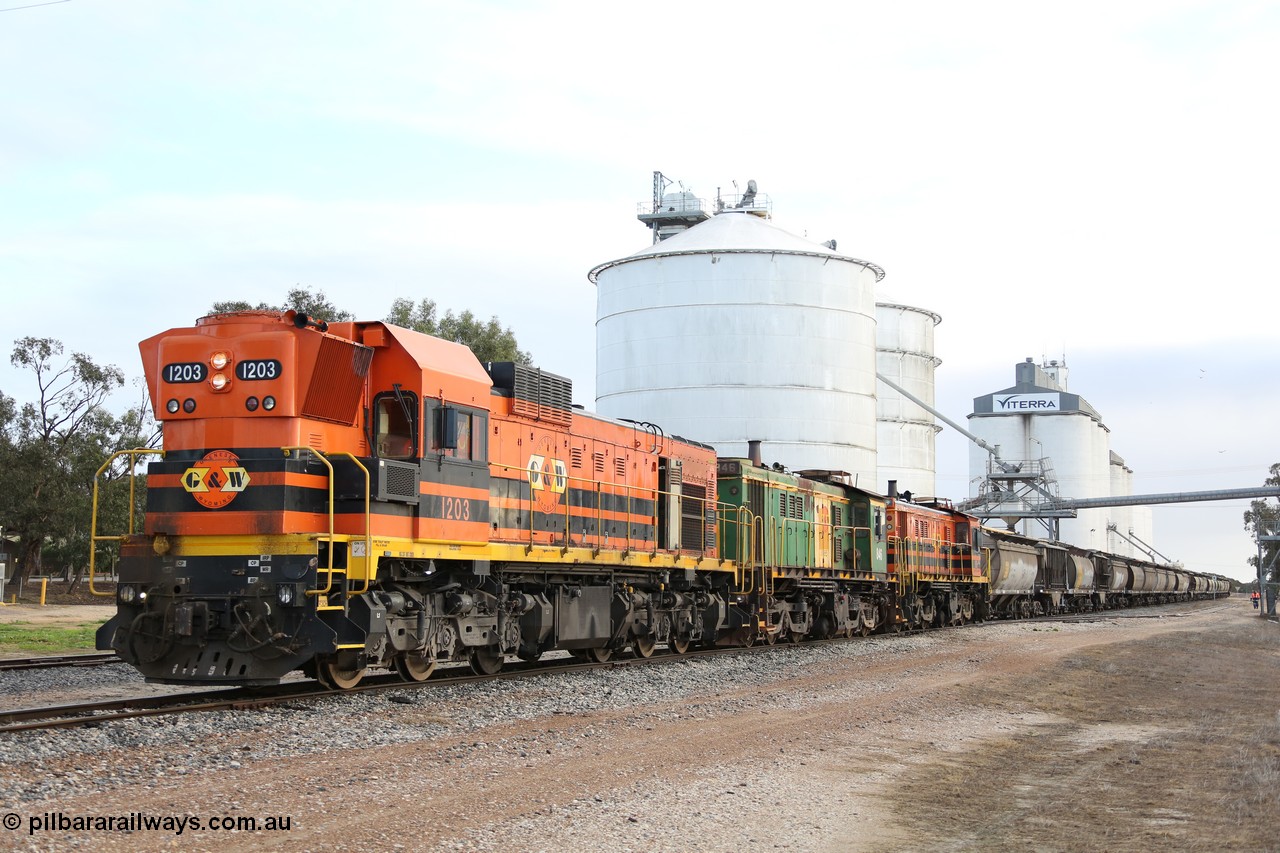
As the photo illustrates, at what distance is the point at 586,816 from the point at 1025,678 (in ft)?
40.8

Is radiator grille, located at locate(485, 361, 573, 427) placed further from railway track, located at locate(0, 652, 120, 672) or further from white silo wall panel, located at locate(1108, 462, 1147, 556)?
white silo wall panel, located at locate(1108, 462, 1147, 556)

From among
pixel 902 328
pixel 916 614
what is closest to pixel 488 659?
pixel 916 614

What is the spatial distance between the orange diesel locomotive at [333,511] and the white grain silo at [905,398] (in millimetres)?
49080

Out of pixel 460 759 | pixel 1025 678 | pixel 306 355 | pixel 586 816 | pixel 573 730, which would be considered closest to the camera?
pixel 586 816

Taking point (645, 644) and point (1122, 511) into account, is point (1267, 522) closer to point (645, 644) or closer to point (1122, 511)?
point (1122, 511)

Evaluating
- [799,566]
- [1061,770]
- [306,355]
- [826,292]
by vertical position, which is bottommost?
[1061,770]

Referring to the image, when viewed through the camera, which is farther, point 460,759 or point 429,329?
point 429,329

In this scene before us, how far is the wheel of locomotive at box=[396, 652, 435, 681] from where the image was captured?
14.7 metres

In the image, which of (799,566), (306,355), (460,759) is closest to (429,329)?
(799,566)

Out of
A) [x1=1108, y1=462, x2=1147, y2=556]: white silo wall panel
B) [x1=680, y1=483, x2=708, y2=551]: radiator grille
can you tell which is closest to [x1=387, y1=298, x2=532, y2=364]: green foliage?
[x1=680, y1=483, x2=708, y2=551]: radiator grille

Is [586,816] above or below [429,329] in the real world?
below

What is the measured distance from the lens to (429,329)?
192 feet

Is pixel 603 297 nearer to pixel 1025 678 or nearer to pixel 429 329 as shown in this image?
pixel 429 329

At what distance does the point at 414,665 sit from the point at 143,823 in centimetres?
763
